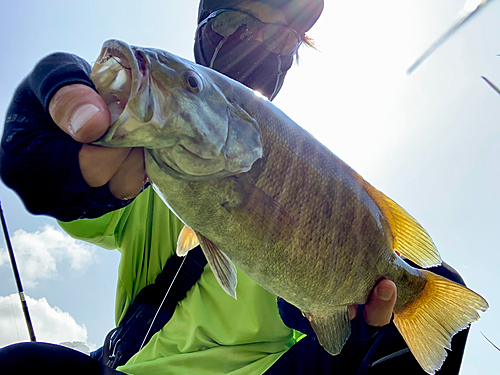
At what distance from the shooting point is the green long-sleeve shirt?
6.65 ft

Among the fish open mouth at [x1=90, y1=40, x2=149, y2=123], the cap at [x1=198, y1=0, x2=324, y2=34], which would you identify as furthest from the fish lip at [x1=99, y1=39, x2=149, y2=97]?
the cap at [x1=198, y1=0, x2=324, y2=34]

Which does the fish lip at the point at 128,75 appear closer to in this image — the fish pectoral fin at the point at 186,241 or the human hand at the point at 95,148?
the human hand at the point at 95,148

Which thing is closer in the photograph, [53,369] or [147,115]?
[147,115]

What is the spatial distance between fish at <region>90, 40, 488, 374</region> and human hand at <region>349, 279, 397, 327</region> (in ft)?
0.14

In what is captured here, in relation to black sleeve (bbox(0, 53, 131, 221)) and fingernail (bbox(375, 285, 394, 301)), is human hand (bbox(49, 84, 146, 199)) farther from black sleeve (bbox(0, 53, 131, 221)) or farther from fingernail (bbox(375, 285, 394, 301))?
fingernail (bbox(375, 285, 394, 301))

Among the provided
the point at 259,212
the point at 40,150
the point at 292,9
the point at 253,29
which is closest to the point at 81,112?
the point at 40,150

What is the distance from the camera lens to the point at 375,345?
6.66ft

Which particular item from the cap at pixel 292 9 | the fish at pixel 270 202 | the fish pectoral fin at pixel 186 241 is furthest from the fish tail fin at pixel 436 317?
the cap at pixel 292 9

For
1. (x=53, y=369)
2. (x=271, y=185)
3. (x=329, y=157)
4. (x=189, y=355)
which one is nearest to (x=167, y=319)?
(x=189, y=355)

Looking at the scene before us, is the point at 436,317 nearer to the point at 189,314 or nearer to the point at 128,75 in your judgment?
the point at 189,314

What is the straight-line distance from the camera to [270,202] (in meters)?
1.36

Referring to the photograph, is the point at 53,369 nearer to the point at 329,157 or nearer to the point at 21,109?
the point at 21,109

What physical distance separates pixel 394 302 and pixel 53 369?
1.81 m

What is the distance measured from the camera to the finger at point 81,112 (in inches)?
37.2
